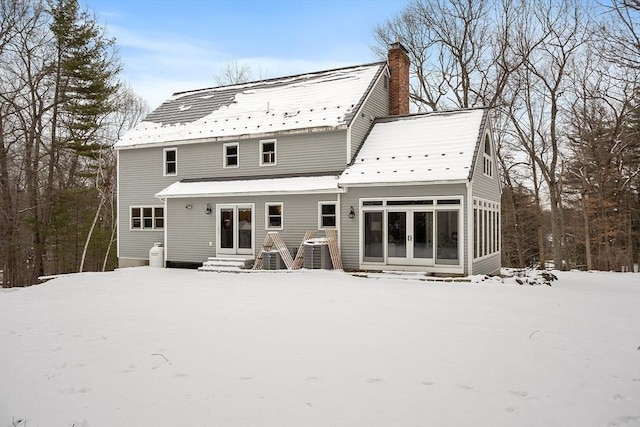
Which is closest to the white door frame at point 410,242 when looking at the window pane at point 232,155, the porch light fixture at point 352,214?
the porch light fixture at point 352,214

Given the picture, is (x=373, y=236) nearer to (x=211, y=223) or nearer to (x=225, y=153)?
(x=211, y=223)

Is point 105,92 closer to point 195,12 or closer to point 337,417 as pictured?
point 195,12

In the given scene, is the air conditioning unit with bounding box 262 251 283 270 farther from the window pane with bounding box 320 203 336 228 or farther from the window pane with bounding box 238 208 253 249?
the window pane with bounding box 320 203 336 228

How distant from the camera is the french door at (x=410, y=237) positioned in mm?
13898

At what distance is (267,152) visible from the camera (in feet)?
56.0

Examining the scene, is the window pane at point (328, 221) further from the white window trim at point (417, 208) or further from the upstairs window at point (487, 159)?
the upstairs window at point (487, 159)

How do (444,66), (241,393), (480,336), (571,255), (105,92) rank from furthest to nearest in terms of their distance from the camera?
(571,255) < (444,66) < (105,92) < (480,336) < (241,393)

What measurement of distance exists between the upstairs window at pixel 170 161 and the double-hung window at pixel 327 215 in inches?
285

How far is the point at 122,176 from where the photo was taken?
19.8 meters

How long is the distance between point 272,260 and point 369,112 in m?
7.07

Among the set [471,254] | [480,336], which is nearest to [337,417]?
[480,336]

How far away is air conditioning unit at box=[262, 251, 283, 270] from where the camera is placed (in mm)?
15055

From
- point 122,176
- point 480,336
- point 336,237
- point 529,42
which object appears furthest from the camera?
point 529,42

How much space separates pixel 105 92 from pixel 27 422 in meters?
24.5
